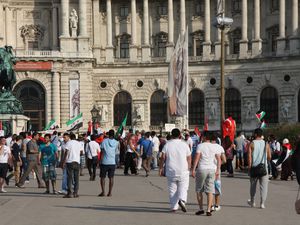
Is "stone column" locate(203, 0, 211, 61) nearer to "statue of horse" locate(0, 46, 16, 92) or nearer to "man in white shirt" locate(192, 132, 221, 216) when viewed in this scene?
"statue of horse" locate(0, 46, 16, 92)

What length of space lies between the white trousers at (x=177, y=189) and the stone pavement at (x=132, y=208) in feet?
1.26

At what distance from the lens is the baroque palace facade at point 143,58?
239 ft

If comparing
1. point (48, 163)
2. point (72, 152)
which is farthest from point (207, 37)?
point (72, 152)

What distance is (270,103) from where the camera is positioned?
243ft

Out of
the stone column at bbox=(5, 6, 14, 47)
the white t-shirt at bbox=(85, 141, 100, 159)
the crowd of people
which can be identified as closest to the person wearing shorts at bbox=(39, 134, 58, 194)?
the crowd of people

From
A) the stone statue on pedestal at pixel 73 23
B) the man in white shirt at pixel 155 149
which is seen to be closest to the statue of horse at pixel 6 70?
the man in white shirt at pixel 155 149

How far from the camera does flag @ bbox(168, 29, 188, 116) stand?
1505 inches

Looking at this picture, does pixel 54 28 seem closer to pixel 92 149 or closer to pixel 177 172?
pixel 92 149

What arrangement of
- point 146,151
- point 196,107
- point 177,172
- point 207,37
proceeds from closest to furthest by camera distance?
point 177,172, point 146,151, point 196,107, point 207,37

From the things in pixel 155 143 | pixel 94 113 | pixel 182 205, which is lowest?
pixel 182 205

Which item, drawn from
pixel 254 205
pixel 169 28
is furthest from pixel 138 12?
pixel 254 205

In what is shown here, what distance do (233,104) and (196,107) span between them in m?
3.71

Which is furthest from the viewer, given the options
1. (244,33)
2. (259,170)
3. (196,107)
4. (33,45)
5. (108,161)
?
(33,45)

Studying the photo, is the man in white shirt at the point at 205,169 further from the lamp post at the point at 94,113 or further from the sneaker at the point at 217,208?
the lamp post at the point at 94,113
